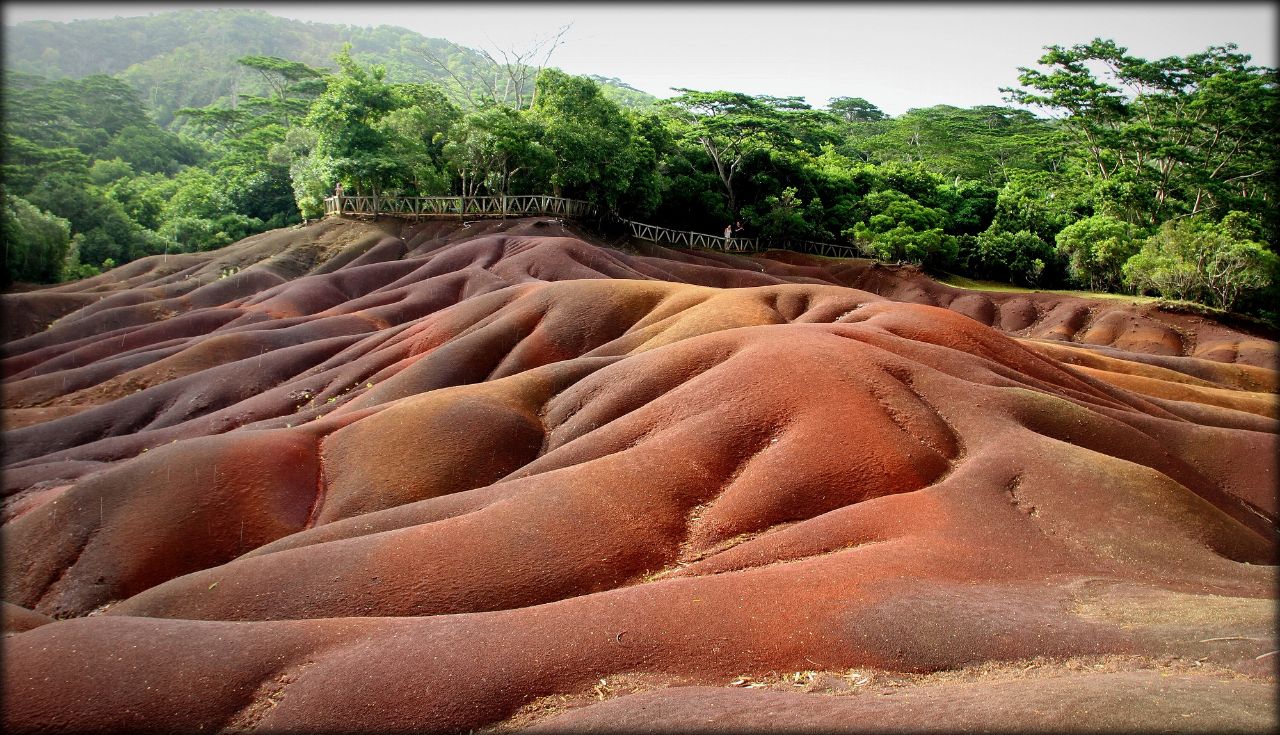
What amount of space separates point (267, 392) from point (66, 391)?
12683 millimetres

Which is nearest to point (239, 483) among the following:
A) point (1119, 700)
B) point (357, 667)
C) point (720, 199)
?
point (357, 667)

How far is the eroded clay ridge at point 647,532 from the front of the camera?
1080 centimetres

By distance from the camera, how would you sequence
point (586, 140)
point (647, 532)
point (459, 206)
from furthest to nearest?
point (459, 206) < point (586, 140) < point (647, 532)

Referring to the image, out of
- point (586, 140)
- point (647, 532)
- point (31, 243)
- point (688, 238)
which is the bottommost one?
point (31, 243)

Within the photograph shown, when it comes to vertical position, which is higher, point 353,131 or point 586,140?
point 586,140

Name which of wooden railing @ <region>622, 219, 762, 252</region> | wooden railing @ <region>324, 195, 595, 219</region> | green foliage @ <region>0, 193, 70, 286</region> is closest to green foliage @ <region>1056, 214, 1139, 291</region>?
wooden railing @ <region>622, 219, 762, 252</region>

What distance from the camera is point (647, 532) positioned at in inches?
658

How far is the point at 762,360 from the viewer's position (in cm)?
2161

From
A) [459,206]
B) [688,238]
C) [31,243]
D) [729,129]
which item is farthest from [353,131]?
[729,129]

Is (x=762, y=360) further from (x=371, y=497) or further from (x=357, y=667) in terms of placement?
(x=357, y=667)

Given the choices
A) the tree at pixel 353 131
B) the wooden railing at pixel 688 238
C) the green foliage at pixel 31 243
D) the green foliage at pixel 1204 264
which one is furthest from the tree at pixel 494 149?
the green foliage at pixel 1204 264

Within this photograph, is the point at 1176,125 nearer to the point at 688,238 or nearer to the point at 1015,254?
the point at 1015,254

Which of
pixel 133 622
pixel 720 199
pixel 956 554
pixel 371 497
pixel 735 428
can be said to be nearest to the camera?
pixel 133 622

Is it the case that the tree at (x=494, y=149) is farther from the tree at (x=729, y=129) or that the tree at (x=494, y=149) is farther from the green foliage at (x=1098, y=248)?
the green foliage at (x=1098, y=248)
